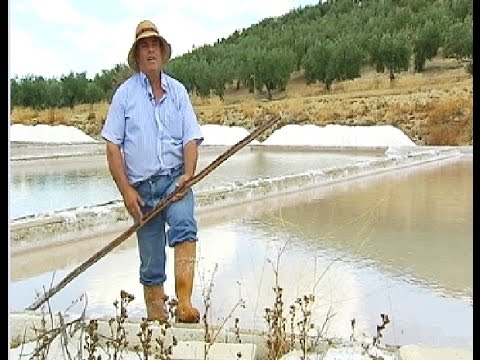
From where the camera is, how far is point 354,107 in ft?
59.6

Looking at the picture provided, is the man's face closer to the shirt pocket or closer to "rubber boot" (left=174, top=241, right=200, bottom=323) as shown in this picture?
the shirt pocket

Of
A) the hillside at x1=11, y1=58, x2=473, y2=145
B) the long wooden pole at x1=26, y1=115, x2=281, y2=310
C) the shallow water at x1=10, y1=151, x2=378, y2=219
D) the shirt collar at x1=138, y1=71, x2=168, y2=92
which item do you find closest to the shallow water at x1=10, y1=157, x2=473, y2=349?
the long wooden pole at x1=26, y1=115, x2=281, y2=310

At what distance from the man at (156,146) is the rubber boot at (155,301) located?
1.4 inches

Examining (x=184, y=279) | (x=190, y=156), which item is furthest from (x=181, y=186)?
(x=184, y=279)

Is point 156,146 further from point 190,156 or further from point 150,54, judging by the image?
point 150,54

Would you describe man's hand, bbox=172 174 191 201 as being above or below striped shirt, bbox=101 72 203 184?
below

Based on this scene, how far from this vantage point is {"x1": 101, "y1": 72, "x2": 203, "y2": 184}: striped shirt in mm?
1622

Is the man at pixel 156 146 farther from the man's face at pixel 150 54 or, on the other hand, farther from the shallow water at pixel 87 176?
the shallow water at pixel 87 176

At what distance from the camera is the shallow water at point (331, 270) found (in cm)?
201

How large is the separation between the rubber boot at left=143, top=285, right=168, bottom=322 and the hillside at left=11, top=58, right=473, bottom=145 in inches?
446

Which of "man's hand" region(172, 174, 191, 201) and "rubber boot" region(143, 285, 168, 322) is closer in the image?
"man's hand" region(172, 174, 191, 201)

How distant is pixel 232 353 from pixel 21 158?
749cm

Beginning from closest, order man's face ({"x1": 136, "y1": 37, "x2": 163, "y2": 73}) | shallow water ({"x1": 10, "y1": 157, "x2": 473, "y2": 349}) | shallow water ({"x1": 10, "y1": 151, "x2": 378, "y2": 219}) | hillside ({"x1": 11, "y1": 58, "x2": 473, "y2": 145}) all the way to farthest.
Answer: man's face ({"x1": 136, "y1": 37, "x2": 163, "y2": 73}) < shallow water ({"x1": 10, "y1": 157, "x2": 473, "y2": 349}) < shallow water ({"x1": 10, "y1": 151, "x2": 378, "y2": 219}) < hillside ({"x1": 11, "y1": 58, "x2": 473, "y2": 145})
